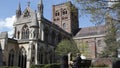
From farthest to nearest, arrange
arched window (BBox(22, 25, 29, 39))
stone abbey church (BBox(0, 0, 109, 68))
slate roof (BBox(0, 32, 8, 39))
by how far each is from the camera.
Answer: arched window (BBox(22, 25, 29, 39)), stone abbey church (BBox(0, 0, 109, 68)), slate roof (BBox(0, 32, 8, 39))

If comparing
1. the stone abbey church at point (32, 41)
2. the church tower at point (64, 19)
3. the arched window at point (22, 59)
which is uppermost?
the church tower at point (64, 19)

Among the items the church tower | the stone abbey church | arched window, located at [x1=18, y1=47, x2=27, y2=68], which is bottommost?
arched window, located at [x1=18, y1=47, x2=27, y2=68]

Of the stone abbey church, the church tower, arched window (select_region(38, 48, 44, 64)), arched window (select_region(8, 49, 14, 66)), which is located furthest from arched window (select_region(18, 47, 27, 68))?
the church tower

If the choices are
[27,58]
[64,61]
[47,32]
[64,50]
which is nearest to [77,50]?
[64,50]

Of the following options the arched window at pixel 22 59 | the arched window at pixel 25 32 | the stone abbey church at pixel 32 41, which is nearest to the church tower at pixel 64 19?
the stone abbey church at pixel 32 41

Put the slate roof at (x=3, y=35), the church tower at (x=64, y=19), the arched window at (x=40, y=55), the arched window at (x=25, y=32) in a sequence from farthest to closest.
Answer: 1. the church tower at (x=64, y=19)
2. the arched window at (x=25, y=32)
3. the arched window at (x=40, y=55)
4. the slate roof at (x=3, y=35)

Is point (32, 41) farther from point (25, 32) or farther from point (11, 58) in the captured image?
point (25, 32)

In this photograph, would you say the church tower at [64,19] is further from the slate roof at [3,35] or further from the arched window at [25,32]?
the slate roof at [3,35]

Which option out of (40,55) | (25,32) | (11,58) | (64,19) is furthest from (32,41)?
(64,19)

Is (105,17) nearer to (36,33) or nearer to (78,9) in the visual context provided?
(78,9)

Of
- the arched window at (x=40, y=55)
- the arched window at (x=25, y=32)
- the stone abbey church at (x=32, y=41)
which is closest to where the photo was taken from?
the stone abbey church at (x=32, y=41)

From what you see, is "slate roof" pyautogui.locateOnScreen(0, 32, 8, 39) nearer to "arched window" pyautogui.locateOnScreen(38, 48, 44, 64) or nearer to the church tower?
"arched window" pyautogui.locateOnScreen(38, 48, 44, 64)

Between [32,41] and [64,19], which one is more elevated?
[64,19]

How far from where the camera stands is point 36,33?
47.5 meters
